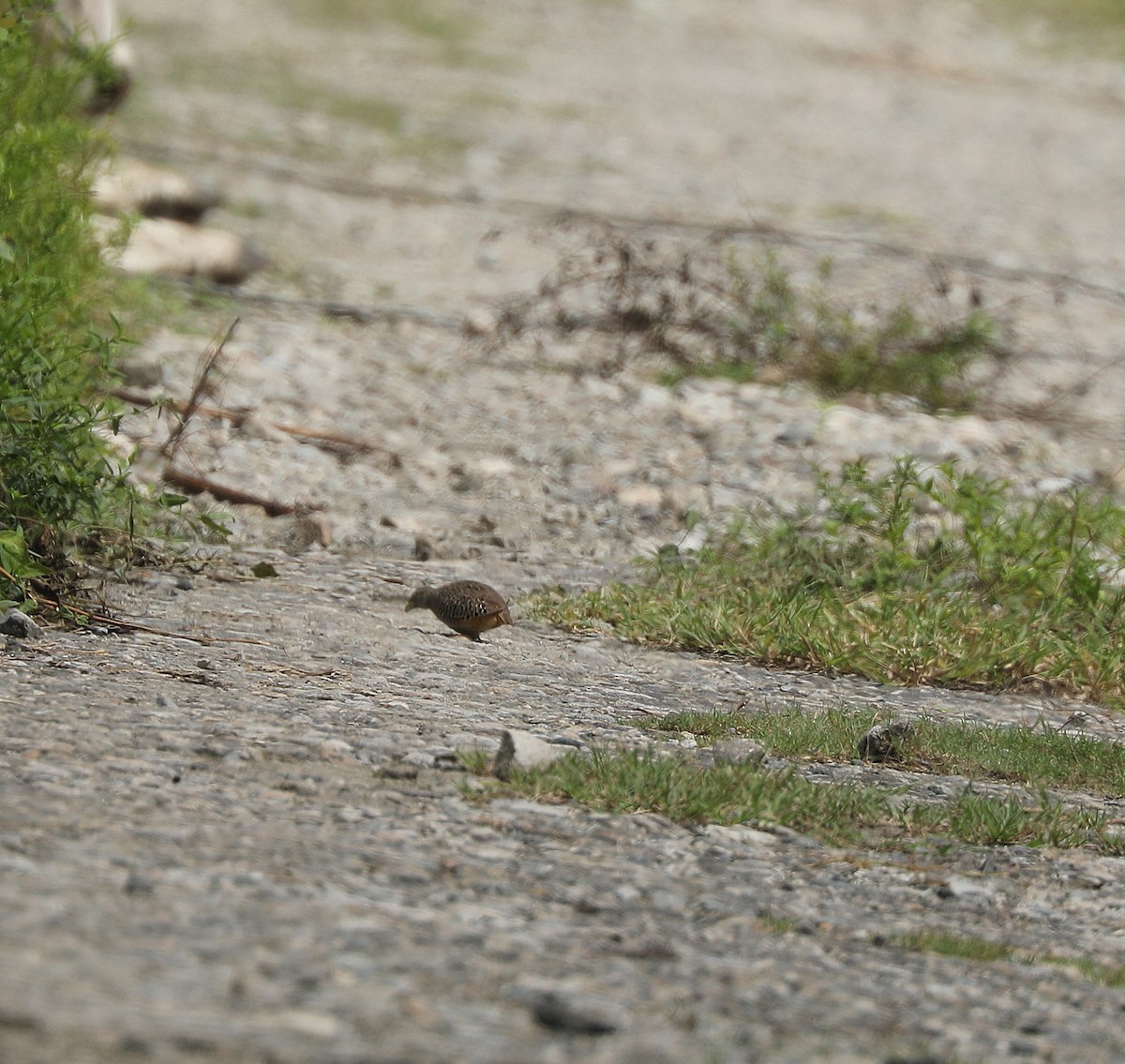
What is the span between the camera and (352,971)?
222cm

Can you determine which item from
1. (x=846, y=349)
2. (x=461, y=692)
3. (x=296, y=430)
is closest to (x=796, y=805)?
(x=461, y=692)

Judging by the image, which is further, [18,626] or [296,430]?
[296,430]

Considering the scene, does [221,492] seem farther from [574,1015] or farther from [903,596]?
[574,1015]

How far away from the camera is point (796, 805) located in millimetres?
3178

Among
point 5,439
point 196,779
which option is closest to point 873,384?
point 5,439

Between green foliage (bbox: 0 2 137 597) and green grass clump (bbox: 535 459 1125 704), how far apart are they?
1.37 metres

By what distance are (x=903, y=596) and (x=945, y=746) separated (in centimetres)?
122

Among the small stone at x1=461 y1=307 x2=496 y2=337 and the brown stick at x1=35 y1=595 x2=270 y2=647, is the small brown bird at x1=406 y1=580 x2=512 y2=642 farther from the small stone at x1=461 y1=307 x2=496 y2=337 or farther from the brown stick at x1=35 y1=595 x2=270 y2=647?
the small stone at x1=461 y1=307 x2=496 y2=337

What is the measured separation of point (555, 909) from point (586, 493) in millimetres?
3595

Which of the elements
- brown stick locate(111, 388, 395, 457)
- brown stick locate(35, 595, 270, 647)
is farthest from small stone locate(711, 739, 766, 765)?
brown stick locate(111, 388, 395, 457)

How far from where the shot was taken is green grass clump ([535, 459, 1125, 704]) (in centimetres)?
461

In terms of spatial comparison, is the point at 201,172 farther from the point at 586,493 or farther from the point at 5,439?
the point at 5,439

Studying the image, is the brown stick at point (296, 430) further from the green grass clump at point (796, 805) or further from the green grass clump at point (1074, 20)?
the green grass clump at point (1074, 20)

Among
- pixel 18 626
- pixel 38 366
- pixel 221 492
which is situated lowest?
pixel 221 492
